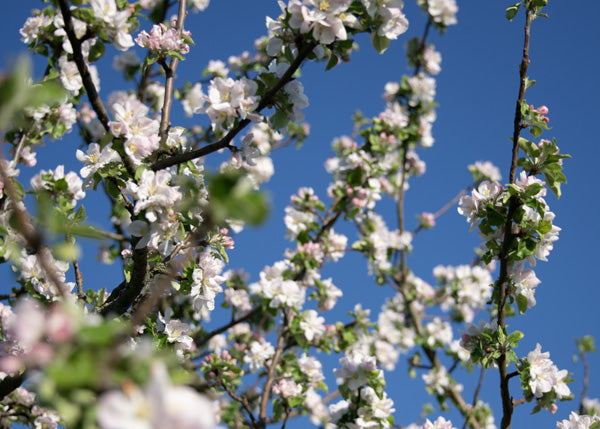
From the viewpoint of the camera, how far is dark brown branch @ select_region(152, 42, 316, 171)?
6.66ft

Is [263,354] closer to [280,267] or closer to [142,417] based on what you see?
[280,267]

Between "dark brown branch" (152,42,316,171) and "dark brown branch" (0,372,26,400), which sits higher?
"dark brown branch" (152,42,316,171)

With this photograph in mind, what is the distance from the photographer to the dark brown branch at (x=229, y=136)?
2.03 metres

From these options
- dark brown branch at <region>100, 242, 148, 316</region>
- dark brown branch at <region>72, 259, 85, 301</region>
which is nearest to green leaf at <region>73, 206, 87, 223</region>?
dark brown branch at <region>72, 259, 85, 301</region>

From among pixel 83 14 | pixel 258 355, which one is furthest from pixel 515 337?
pixel 258 355

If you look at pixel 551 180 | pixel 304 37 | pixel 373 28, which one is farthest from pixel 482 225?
pixel 304 37

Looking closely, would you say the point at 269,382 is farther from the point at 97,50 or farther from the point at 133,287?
the point at 97,50

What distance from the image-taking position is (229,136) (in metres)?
2.08

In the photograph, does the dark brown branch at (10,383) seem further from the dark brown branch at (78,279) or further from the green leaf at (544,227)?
the green leaf at (544,227)

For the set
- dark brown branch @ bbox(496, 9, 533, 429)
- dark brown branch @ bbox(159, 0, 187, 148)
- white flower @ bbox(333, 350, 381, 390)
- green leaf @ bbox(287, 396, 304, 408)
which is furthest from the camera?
green leaf @ bbox(287, 396, 304, 408)

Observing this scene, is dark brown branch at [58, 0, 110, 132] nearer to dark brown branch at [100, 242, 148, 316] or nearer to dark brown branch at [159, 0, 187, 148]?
dark brown branch at [159, 0, 187, 148]

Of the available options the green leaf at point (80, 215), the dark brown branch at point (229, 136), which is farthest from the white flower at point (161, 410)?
the green leaf at point (80, 215)

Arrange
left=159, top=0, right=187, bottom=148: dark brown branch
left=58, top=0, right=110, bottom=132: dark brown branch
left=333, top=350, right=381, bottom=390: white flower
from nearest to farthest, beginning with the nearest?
1. left=58, top=0, right=110, bottom=132: dark brown branch
2. left=159, top=0, right=187, bottom=148: dark brown branch
3. left=333, top=350, right=381, bottom=390: white flower

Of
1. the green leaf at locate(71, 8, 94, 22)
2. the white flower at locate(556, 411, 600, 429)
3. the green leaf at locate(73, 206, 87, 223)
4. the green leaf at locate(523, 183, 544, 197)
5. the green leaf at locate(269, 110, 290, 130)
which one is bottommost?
the white flower at locate(556, 411, 600, 429)
